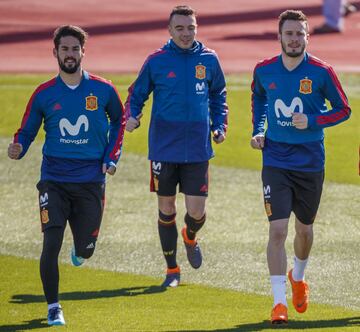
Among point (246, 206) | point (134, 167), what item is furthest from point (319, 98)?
point (134, 167)

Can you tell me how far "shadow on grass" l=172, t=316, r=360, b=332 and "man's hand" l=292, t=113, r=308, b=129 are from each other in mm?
1516

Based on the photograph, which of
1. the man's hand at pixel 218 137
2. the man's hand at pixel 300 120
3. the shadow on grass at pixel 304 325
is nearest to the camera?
the shadow on grass at pixel 304 325

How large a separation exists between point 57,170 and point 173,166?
1708 millimetres

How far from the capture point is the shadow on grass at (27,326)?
10062mm

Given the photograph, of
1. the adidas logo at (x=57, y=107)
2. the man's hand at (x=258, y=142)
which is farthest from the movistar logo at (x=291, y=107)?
the adidas logo at (x=57, y=107)

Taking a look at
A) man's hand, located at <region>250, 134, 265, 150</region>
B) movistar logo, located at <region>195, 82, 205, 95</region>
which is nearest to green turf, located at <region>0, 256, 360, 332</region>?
man's hand, located at <region>250, 134, 265, 150</region>

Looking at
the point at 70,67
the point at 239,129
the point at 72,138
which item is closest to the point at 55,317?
the point at 72,138

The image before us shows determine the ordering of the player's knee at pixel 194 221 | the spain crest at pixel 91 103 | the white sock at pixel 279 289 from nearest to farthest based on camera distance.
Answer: the white sock at pixel 279 289 < the spain crest at pixel 91 103 < the player's knee at pixel 194 221

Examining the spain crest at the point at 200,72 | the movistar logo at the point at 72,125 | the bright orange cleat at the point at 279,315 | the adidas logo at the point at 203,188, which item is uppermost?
the spain crest at the point at 200,72

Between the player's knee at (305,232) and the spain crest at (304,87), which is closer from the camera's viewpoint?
the spain crest at (304,87)

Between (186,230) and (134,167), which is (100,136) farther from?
(134,167)

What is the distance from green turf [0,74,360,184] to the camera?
60.5 ft

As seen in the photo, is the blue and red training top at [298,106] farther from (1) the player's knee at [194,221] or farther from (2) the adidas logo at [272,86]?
(1) the player's knee at [194,221]

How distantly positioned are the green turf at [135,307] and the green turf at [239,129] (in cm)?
575
